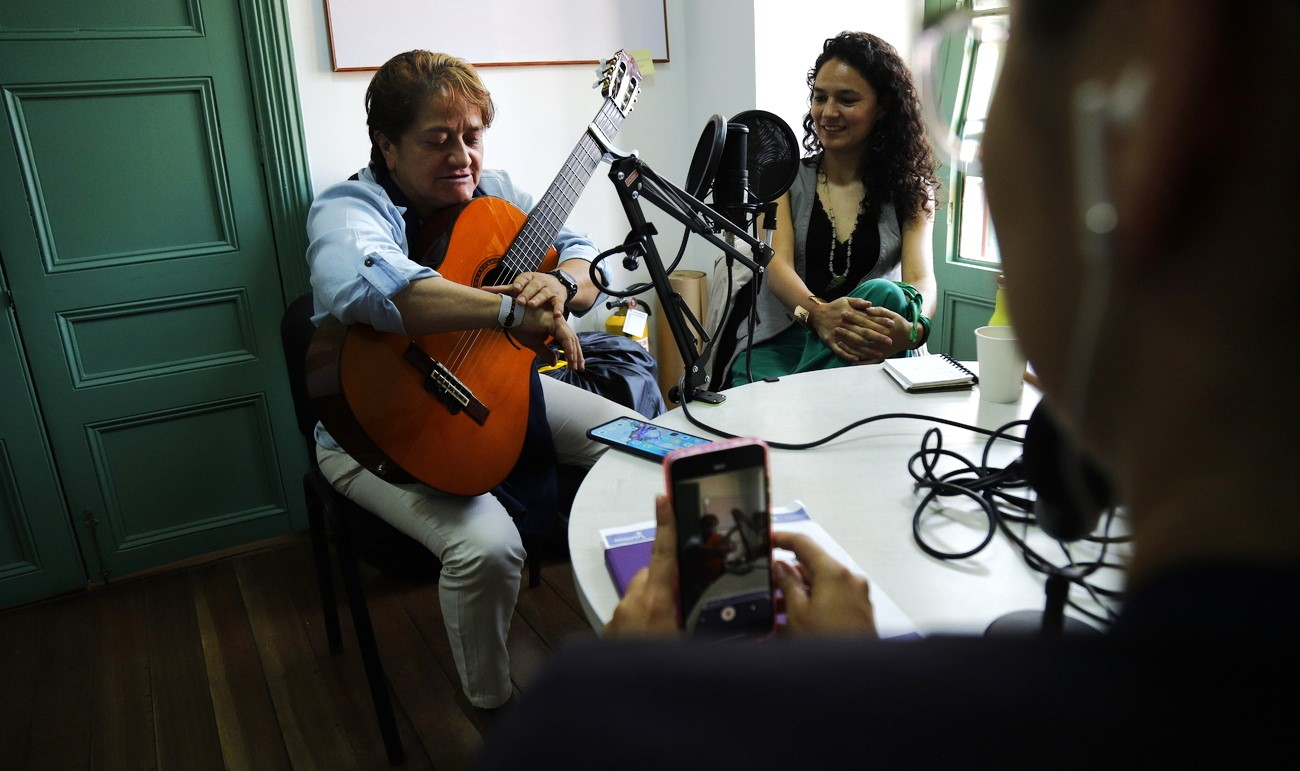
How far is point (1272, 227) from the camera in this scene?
240mm

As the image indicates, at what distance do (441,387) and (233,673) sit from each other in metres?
1.01

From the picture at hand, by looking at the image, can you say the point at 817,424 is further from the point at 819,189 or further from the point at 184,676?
the point at 184,676

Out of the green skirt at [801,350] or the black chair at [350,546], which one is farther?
the green skirt at [801,350]

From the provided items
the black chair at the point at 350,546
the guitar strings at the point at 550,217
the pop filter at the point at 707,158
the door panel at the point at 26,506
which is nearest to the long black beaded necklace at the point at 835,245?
the guitar strings at the point at 550,217

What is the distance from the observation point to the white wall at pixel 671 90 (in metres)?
2.83

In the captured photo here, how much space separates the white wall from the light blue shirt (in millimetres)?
1023

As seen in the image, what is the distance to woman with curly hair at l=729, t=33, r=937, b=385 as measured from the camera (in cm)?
205

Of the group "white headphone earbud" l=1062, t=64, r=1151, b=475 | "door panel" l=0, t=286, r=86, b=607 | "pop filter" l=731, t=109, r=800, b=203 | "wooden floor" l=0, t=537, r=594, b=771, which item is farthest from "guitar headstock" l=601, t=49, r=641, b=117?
"door panel" l=0, t=286, r=86, b=607

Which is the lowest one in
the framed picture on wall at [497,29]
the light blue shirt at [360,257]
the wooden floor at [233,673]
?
the wooden floor at [233,673]

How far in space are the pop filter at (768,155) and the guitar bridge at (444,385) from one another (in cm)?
67

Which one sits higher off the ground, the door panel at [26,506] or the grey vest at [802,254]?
the grey vest at [802,254]

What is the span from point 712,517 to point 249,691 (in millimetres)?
1647

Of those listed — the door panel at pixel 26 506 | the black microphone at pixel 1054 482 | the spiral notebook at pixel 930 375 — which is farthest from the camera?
the door panel at pixel 26 506

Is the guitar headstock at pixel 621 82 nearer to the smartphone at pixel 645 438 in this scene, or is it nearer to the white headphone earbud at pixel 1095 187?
the smartphone at pixel 645 438
